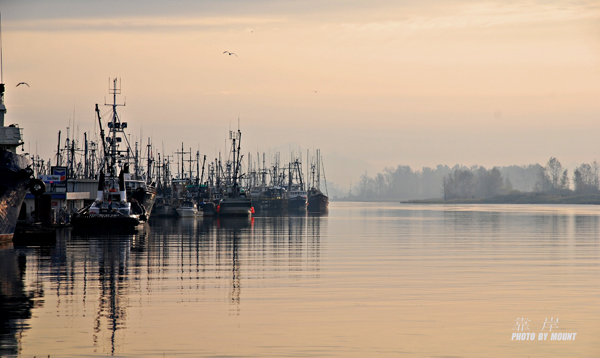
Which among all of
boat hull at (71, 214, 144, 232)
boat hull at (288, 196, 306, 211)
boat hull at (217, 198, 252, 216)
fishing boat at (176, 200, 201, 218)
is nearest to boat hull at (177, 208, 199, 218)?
fishing boat at (176, 200, 201, 218)

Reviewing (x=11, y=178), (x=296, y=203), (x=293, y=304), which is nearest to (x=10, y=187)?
(x=11, y=178)

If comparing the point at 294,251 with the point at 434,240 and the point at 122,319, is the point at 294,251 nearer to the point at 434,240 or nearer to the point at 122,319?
the point at 434,240

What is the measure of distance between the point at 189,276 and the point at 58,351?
49.7 feet

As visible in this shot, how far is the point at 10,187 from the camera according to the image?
48406 mm

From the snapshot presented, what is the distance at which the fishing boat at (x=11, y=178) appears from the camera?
157 ft

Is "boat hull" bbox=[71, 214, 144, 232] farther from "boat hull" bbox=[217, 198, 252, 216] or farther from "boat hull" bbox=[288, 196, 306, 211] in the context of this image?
"boat hull" bbox=[288, 196, 306, 211]

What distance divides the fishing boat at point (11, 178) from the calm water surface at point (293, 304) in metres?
5.21

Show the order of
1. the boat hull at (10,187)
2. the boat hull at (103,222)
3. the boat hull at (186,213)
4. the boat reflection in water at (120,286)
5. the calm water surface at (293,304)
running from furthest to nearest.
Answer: the boat hull at (186,213) → the boat hull at (103,222) → the boat hull at (10,187) → the boat reflection in water at (120,286) → the calm water surface at (293,304)

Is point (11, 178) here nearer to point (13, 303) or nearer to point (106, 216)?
point (106, 216)

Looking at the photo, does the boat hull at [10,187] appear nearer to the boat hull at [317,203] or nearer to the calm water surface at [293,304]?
the calm water surface at [293,304]

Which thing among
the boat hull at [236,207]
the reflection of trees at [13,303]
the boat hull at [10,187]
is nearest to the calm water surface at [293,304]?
the reflection of trees at [13,303]

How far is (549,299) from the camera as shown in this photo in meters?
25.5

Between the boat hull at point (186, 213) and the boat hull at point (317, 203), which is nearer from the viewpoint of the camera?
the boat hull at point (186, 213)

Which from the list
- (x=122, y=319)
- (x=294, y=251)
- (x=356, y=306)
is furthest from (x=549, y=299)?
(x=294, y=251)
